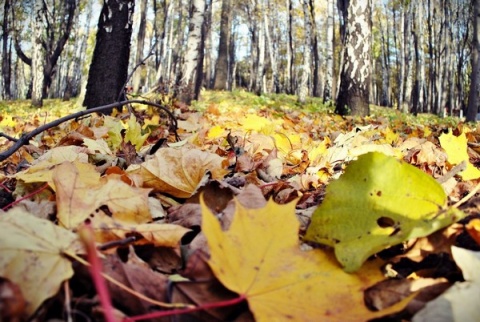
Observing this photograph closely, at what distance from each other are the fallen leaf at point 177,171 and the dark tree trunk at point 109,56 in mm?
A: 2972

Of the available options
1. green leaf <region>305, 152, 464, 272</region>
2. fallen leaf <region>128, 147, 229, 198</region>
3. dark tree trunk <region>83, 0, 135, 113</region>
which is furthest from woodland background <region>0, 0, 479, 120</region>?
Result: green leaf <region>305, 152, 464, 272</region>

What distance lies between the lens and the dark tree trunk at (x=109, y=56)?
384cm

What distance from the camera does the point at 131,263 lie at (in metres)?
0.62

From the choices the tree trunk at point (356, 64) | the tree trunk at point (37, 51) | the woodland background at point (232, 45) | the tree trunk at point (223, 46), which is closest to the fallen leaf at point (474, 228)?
the woodland background at point (232, 45)

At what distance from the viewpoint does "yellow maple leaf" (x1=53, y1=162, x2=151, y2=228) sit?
0.72 metres

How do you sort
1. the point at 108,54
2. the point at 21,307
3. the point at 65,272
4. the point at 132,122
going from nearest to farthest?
1. the point at 21,307
2. the point at 65,272
3. the point at 132,122
4. the point at 108,54

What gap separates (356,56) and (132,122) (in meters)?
5.64

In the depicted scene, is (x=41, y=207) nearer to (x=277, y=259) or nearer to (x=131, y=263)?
(x=131, y=263)

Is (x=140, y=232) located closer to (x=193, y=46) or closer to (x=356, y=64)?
(x=356, y=64)

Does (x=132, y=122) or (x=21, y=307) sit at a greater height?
(x=132, y=122)

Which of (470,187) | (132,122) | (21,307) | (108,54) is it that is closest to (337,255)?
(21,307)

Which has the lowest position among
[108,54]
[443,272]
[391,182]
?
[443,272]

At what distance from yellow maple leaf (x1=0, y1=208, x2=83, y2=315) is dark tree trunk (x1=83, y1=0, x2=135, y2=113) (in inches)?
136

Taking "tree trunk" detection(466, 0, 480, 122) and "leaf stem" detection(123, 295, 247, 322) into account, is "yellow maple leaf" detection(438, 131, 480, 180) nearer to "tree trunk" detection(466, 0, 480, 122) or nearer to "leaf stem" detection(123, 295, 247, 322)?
"leaf stem" detection(123, 295, 247, 322)
